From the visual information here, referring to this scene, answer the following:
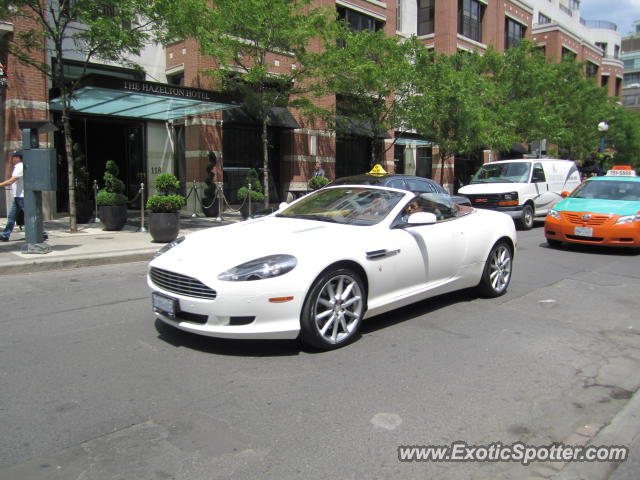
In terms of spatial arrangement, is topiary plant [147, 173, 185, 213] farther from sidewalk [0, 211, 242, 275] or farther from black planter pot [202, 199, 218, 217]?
black planter pot [202, 199, 218, 217]

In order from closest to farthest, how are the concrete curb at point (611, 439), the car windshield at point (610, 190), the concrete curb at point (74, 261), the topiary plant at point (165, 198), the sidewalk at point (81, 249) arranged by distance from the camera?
the concrete curb at point (611, 439) → the concrete curb at point (74, 261) → the sidewalk at point (81, 249) → the topiary plant at point (165, 198) → the car windshield at point (610, 190)

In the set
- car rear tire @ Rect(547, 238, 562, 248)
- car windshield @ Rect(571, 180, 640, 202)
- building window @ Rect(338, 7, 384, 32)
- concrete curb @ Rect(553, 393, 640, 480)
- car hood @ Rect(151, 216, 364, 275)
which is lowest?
concrete curb @ Rect(553, 393, 640, 480)

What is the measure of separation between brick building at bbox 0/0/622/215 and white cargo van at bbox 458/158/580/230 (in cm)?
680

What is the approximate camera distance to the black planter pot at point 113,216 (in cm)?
1287

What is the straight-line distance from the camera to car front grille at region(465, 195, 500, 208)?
1517cm

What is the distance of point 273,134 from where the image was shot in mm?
21578

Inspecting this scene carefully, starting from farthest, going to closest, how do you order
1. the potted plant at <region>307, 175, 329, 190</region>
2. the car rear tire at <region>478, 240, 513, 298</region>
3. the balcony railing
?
the balcony railing
the potted plant at <region>307, 175, 329, 190</region>
the car rear tire at <region>478, 240, 513, 298</region>

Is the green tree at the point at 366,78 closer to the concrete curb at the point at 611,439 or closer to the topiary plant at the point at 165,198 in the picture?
the topiary plant at the point at 165,198

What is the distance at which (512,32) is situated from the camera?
3522cm

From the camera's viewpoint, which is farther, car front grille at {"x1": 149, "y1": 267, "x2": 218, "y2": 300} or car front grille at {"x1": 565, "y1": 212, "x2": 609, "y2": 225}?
car front grille at {"x1": 565, "y1": 212, "x2": 609, "y2": 225}

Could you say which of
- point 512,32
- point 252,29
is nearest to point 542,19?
point 512,32

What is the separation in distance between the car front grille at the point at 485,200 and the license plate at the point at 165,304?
12356 mm

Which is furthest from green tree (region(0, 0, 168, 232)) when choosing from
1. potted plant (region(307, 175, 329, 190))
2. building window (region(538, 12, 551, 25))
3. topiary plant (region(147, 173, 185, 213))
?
building window (region(538, 12, 551, 25))

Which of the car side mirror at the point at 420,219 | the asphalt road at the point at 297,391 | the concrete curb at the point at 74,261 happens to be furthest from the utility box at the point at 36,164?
the car side mirror at the point at 420,219
